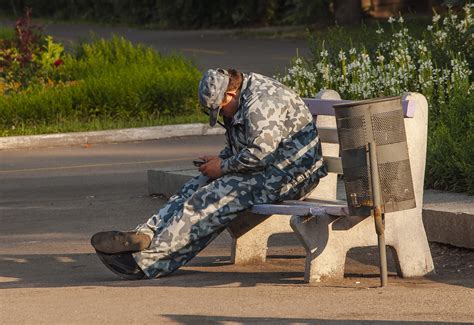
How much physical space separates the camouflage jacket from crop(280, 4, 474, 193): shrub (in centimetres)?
182

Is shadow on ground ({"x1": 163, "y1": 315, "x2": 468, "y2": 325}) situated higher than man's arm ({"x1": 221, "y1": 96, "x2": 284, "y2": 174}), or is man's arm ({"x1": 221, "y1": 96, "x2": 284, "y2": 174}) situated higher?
man's arm ({"x1": 221, "y1": 96, "x2": 284, "y2": 174})

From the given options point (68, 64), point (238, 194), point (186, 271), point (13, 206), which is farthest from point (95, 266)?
point (68, 64)

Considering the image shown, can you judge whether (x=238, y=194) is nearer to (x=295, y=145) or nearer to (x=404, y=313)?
(x=295, y=145)

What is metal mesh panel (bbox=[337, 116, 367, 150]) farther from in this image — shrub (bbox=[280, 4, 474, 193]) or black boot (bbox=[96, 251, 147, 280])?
shrub (bbox=[280, 4, 474, 193])

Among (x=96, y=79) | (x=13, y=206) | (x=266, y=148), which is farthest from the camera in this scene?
(x=96, y=79)

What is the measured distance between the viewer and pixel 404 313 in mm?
6789

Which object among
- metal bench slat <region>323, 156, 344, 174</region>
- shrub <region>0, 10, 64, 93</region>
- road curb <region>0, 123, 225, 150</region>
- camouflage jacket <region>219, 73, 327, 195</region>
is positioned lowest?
road curb <region>0, 123, 225, 150</region>

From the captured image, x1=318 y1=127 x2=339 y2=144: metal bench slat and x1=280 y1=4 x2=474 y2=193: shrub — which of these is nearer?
x1=318 y1=127 x2=339 y2=144: metal bench slat

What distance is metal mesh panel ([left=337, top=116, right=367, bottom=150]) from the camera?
7293 mm

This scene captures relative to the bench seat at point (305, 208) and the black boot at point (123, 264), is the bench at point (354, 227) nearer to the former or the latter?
the bench seat at point (305, 208)

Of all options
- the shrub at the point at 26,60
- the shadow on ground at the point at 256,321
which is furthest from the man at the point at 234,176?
the shrub at the point at 26,60

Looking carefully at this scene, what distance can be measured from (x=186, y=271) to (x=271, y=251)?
849 millimetres

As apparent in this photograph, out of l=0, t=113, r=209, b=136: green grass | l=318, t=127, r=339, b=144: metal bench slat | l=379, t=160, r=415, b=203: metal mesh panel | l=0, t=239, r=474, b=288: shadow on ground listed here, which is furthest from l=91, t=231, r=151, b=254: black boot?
l=0, t=113, r=209, b=136: green grass

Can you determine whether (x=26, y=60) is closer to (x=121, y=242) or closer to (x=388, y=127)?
(x=121, y=242)
